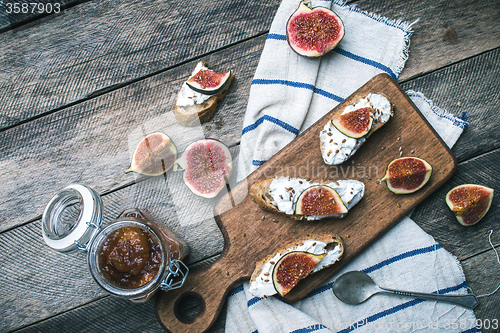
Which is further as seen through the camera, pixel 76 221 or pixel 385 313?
→ pixel 385 313

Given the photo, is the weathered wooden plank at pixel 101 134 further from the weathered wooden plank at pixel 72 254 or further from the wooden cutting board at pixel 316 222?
the wooden cutting board at pixel 316 222

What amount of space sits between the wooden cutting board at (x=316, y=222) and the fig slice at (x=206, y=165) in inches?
6.3

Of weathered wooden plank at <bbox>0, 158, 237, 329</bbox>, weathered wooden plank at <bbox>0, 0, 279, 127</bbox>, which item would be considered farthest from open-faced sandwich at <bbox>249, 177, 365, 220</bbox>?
weathered wooden plank at <bbox>0, 0, 279, 127</bbox>

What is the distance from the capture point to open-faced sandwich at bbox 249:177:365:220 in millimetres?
2234

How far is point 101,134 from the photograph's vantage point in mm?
2625

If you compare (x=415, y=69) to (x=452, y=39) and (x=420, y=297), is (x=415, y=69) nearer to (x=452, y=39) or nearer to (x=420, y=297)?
(x=452, y=39)

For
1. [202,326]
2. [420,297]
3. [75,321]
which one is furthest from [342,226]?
[75,321]

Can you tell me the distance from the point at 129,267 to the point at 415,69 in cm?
264

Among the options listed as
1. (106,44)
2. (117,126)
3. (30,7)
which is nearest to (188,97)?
(117,126)

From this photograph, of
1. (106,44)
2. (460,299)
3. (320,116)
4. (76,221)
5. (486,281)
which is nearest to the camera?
(76,221)

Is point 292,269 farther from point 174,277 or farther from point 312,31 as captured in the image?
point 312,31

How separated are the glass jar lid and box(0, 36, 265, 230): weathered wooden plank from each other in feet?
1.50

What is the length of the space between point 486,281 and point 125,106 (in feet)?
10.6

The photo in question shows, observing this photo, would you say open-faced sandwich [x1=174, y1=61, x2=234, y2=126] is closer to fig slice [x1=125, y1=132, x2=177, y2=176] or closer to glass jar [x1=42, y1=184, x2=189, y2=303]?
fig slice [x1=125, y1=132, x2=177, y2=176]
